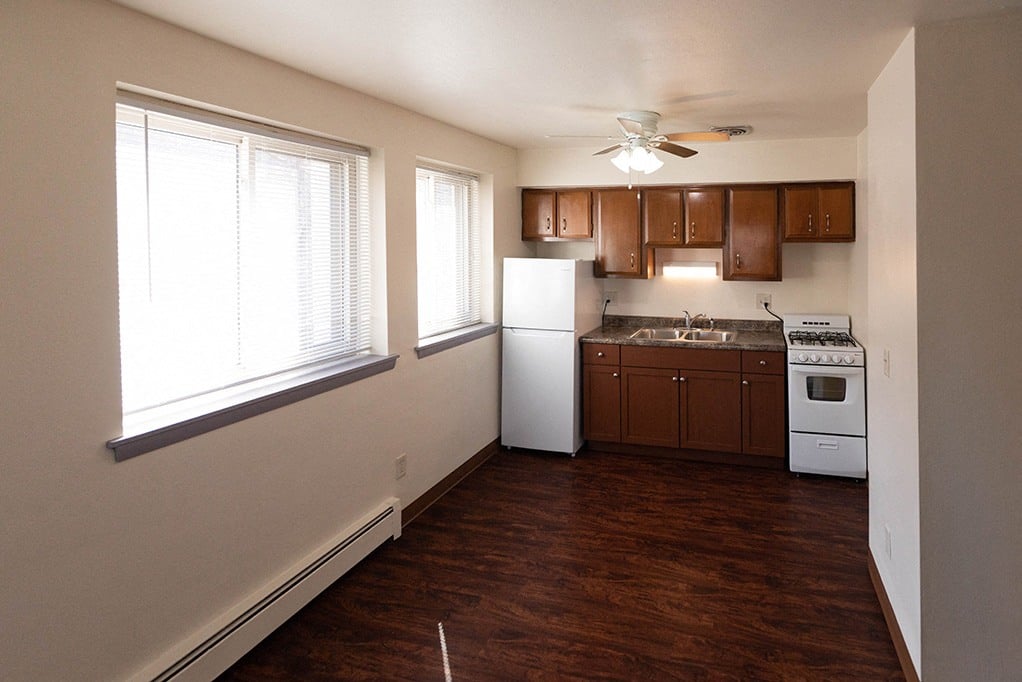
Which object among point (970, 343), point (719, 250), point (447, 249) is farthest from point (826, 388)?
point (447, 249)

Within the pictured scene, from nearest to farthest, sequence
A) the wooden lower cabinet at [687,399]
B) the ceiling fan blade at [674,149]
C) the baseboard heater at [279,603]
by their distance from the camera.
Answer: the baseboard heater at [279,603], the ceiling fan blade at [674,149], the wooden lower cabinet at [687,399]

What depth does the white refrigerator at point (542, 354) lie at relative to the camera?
556cm

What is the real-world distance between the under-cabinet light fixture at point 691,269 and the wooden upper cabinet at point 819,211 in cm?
67

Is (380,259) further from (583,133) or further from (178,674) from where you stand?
(178,674)

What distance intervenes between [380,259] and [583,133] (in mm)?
1852

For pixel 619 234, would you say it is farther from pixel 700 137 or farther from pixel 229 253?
pixel 229 253

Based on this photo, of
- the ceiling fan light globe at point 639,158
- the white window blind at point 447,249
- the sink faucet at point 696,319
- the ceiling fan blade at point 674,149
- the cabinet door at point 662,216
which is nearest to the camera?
the ceiling fan light globe at point 639,158

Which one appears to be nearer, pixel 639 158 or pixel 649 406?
pixel 639 158

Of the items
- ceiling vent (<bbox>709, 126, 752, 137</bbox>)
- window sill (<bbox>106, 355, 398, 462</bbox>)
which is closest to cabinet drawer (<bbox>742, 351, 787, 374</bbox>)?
ceiling vent (<bbox>709, 126, 752, 137</bbox>)

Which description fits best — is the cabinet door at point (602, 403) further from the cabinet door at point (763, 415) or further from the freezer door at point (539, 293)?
the cabinet door at point (763, 415)

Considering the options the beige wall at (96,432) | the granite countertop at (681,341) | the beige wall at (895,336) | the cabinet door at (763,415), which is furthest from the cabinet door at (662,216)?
the beige wall at (96,432)

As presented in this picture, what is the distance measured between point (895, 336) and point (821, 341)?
2.35 m

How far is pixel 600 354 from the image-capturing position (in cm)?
566

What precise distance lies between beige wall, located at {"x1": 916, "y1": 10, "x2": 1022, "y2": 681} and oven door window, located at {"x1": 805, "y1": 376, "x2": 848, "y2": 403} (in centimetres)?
250
